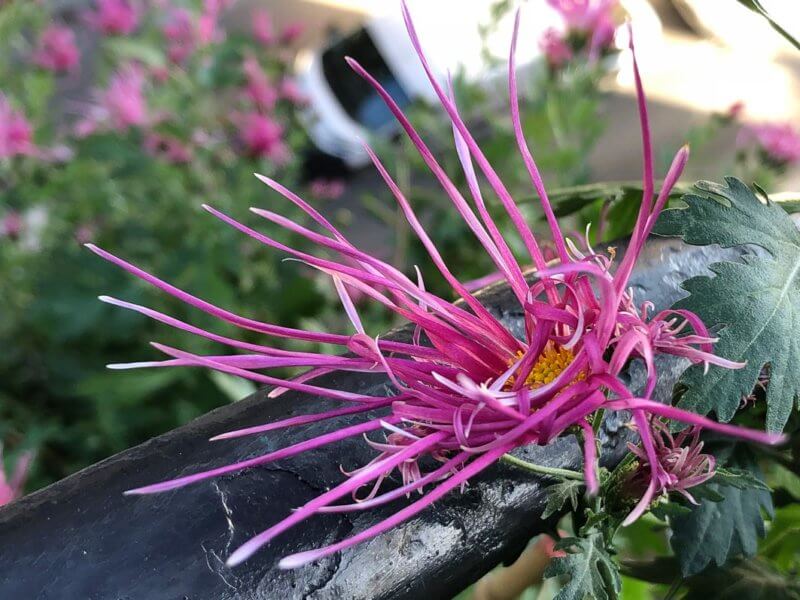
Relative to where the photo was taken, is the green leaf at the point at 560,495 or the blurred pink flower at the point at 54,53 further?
the blurred pink flower at the point at 54,53

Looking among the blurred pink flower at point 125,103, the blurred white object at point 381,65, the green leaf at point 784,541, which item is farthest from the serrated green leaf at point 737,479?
the blurred white object at point 381,65

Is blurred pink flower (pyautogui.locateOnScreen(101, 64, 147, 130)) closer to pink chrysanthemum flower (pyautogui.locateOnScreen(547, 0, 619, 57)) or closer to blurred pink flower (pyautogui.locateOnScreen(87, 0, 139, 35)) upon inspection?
blurred pink flower (pyautogui.locateOnScreen(87, 0, 139, 35))

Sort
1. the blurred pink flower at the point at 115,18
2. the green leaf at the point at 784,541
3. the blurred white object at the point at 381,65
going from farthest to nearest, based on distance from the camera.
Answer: the blurred white object at the point at 381,65, the blurred pink flower at the point at 115,18, the green leaf at the point at 784,541

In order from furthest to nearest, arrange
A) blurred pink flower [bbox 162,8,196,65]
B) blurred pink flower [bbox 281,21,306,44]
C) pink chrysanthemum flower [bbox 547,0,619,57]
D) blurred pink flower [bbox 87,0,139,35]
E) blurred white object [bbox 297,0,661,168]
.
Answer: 1. blurred white object [bbox 297,0,661,168]
2. blurred pink flower [bbox 281,21,306,44]
3. blurred pink flower [bbox 87,0,139,35]
4. blurred pink flower [bbox 162,8,196,65]
5. pink chrysanthemum flower [bbox 547,0,619,57]

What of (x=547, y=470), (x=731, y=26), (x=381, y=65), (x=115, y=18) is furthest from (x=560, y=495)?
(x=731, y=26)

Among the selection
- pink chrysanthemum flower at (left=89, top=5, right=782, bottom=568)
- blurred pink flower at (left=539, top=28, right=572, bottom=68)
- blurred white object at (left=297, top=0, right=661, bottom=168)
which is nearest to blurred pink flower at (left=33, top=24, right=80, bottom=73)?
blurred white object at (left=297, top=0, right=661, bottom=168)

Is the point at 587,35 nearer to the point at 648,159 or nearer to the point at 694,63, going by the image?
the point at 648,159

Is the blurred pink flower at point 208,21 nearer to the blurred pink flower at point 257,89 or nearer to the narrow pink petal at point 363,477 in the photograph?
the blurred pink flower at point 257,89
